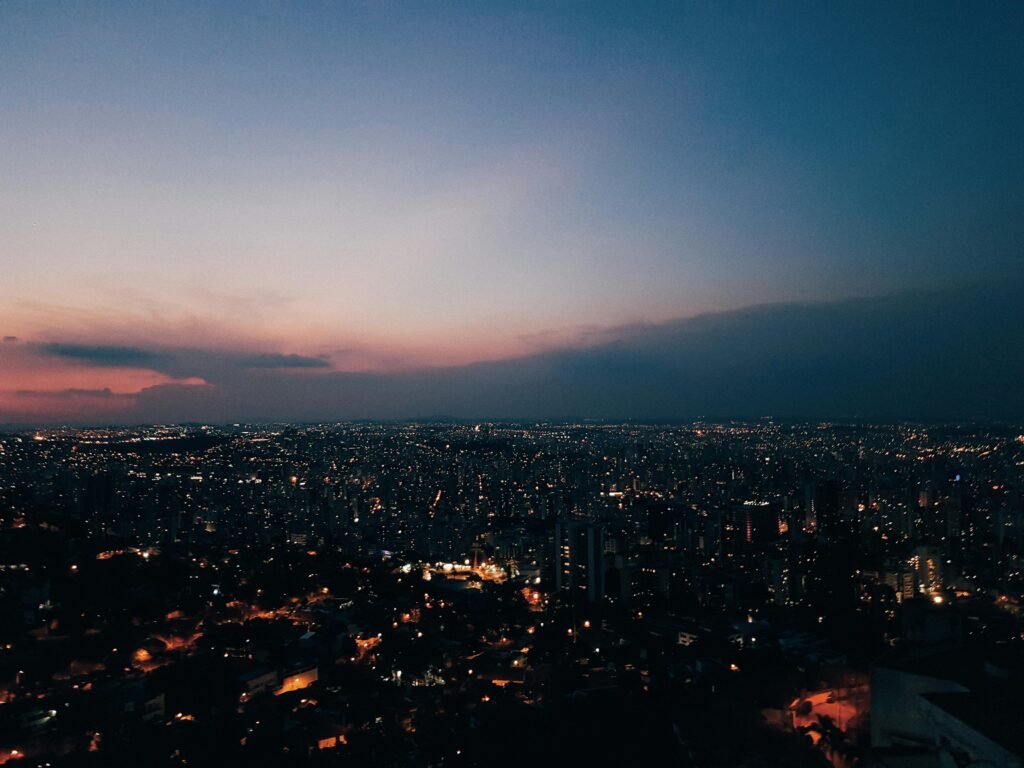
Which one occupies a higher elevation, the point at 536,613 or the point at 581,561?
the point at 581,561

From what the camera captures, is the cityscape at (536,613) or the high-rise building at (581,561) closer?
the cityscape at (536,613)

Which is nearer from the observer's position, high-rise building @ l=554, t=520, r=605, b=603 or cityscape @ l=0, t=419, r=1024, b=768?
cityscape @ l=0, t=419, r=1024, b=768

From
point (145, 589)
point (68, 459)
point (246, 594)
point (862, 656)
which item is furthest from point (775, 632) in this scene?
point (68, 459)

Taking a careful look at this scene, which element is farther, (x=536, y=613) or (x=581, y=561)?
(x=581, y=561)

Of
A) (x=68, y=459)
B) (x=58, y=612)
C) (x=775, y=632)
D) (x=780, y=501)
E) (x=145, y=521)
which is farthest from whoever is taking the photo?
(x=68, y=459)

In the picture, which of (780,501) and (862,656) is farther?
(780,501)

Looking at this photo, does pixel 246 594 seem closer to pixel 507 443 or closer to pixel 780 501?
pixel 780 501

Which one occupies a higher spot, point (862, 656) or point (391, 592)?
point (862, 656)

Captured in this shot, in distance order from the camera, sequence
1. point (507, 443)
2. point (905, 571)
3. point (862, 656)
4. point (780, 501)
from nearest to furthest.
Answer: point (862, 656)
point (905, 571)
point (780, 501)
point (507, 443)
